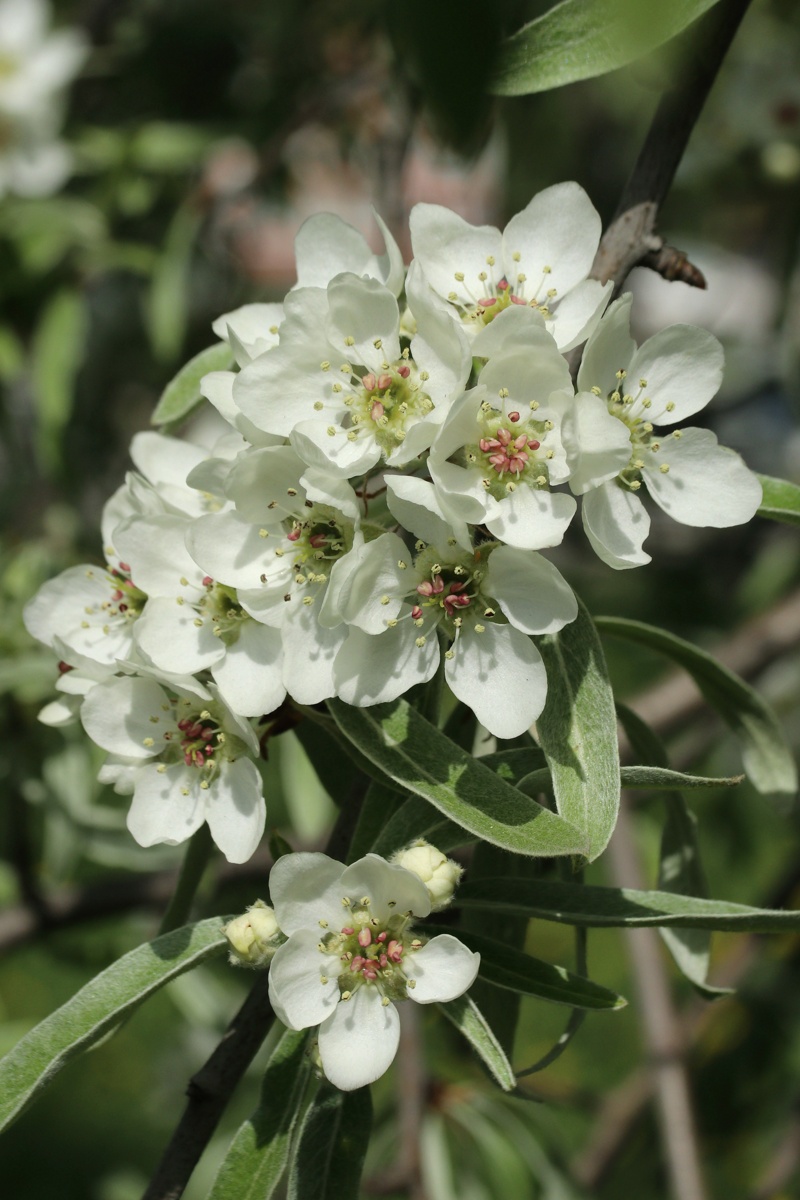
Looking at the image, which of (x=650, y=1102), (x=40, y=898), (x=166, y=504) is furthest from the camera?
(x=650, y=1102)

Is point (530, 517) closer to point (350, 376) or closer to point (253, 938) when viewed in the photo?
point (350, 376)

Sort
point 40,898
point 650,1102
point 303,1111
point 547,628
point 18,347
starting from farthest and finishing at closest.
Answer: point 18,347, point 650,1102, point 40,898, point 303,1111, point 547,628

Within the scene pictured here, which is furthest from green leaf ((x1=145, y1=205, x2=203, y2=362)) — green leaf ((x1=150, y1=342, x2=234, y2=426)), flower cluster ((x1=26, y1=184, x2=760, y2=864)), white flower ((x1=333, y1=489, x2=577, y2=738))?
white flower ((x1=333, y1=489, x2=577, y2=738))

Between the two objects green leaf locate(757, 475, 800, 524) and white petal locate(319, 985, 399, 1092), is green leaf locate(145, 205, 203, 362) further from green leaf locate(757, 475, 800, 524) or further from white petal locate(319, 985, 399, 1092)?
white petal locate(319, 985, 399, 1092)

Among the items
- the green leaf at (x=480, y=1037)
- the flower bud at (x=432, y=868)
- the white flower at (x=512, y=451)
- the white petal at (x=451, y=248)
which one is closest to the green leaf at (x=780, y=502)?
the white flower at (x=512, y=451)

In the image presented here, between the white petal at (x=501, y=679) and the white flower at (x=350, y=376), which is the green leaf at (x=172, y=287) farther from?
the white petal at (x=501, y=679)

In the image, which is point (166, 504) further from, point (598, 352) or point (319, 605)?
point (598, 352)

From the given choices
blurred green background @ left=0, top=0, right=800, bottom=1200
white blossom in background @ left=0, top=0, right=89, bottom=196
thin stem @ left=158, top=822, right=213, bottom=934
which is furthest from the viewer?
white blossom in background @ left=0, top=0, right=89, bottom=196

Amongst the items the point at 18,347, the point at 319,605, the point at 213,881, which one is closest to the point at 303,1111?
the point at 319,605
